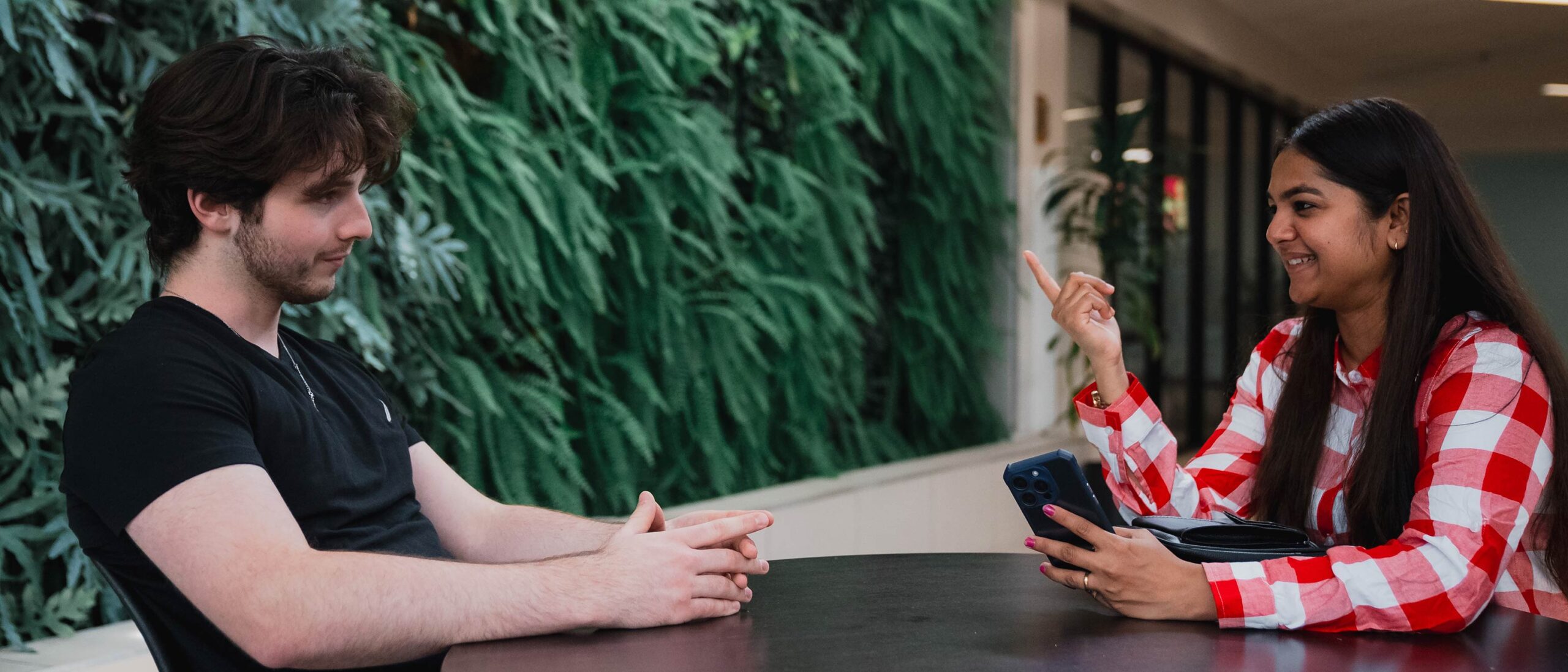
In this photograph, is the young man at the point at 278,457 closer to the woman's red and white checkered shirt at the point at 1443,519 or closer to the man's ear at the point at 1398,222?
the woman's red and white checkered shirt at the point at 1443,519

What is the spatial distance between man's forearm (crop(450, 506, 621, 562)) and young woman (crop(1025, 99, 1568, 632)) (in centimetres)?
62

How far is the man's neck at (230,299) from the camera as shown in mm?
1433

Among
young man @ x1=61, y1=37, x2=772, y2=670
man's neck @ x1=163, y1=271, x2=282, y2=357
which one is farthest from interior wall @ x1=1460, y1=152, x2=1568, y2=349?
man's neck @ x1=163, y1=271, x2=282, y2=357

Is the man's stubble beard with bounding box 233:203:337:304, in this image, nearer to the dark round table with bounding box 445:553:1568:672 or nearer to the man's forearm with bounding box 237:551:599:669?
the man's forearm with bounding box 237:551:599:669

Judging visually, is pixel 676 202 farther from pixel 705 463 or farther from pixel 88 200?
pixel 88 200

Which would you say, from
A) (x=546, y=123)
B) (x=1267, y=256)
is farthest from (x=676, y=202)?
(x=1267, y=256)

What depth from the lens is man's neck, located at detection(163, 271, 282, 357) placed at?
4.70 feet

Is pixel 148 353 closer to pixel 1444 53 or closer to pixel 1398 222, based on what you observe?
pixel 1398 222

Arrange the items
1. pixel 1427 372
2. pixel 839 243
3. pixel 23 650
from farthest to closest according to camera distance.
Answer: pixel 839 243 → pixel 23 650 → pixel 1427 372

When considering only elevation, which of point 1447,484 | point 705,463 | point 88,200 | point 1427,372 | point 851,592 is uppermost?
point 88,200

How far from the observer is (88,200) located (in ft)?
6.94

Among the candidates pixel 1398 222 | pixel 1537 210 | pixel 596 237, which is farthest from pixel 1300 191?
pixel 1537 210

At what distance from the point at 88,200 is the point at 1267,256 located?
9.29 m

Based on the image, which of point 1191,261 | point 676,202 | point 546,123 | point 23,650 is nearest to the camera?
point 23,650
